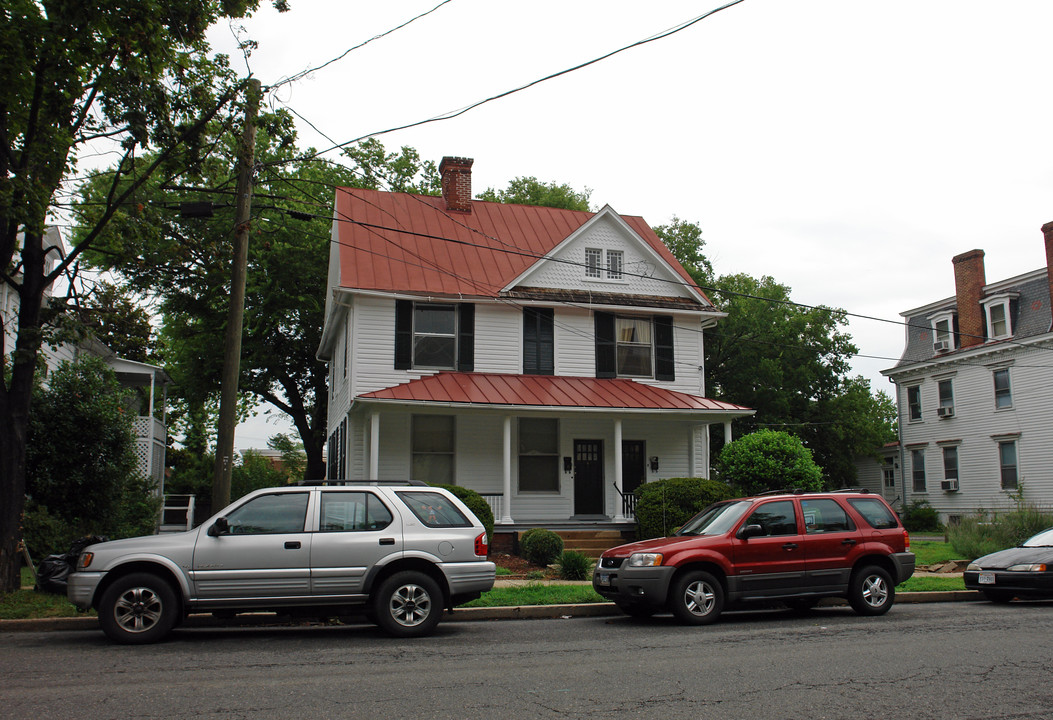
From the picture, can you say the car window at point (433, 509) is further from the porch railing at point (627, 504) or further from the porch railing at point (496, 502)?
the porch railing at point (627, 504)

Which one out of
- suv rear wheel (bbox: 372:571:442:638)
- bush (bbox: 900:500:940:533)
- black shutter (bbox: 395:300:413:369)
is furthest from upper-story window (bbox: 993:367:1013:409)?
suv rear wheel (bbox: 372:571:442:638)

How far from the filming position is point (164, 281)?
2895 centimetres

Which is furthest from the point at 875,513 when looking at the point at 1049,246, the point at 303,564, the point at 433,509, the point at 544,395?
the point at 1049,246

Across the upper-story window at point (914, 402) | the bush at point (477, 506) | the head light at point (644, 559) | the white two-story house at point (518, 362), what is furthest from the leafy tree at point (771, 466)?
the upper-story window at point (914, 402)

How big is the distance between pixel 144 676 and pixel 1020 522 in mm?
19466

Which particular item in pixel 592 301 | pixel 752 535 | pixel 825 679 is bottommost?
pixel 825 679

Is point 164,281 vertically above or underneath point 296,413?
above

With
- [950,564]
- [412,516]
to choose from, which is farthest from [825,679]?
[950,564]

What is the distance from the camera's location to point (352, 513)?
9.51m

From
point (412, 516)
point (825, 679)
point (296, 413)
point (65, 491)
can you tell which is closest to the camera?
point (825, 679)

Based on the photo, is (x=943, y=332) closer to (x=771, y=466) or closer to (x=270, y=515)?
(x=771, y=466)

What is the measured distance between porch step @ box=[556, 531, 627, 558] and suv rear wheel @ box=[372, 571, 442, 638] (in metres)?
9.87

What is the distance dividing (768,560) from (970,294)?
2914 cm

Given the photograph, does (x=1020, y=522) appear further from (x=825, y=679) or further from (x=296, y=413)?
(x=296, y=413)
